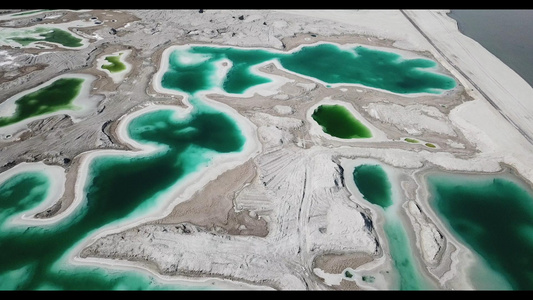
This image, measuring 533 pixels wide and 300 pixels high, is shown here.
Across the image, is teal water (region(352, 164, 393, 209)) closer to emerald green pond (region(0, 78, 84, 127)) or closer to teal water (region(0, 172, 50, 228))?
teal water (region(0, 172, 50, 228))

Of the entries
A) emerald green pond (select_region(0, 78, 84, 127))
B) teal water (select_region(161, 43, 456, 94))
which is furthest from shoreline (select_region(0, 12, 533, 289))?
emerald green pond (select_region(0, 78, 84, 127))

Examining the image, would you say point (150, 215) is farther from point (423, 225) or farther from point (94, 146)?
point (423, 225)

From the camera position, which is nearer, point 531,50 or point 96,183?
point 96,183

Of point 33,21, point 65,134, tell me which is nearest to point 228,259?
point 65,134

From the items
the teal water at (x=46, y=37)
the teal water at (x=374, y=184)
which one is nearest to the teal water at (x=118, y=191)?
the teal water at (x=374, y=184)

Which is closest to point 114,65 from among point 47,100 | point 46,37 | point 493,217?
point 47,100

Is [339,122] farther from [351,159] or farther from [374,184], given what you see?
[374,184]
